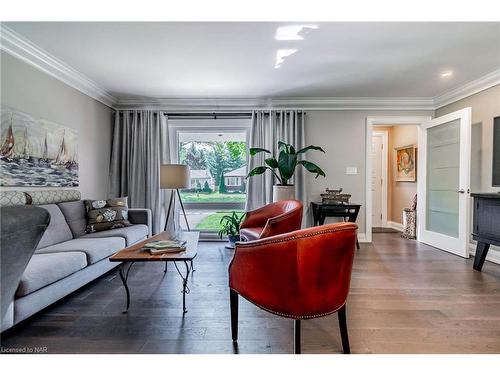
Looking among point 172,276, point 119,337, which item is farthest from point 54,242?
point 119,337

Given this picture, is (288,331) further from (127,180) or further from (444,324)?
(127,180)

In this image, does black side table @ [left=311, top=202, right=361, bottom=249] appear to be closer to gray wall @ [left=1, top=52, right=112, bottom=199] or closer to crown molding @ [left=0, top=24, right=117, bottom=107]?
gray wall @ [left=1, top=52, right=112, bottom=199]

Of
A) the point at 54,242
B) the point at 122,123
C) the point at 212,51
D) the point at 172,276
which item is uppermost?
the point at 212,51

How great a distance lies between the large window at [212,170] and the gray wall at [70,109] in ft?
3.89

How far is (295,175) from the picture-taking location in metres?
4.56

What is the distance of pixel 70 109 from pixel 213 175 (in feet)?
7.67

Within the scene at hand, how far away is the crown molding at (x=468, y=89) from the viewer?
3.46 m

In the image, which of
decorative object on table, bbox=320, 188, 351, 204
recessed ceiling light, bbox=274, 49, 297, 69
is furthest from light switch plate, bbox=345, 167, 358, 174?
recessed ceiling light, bbox=274, 49, 297, 69

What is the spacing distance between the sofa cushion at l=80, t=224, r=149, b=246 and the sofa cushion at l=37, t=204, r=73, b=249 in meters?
0.20

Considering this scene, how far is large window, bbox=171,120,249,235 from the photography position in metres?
4.85

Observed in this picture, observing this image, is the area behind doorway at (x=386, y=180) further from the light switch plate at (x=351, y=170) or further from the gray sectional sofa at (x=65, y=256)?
the gray sectional sofa at (x=65, y=256)
